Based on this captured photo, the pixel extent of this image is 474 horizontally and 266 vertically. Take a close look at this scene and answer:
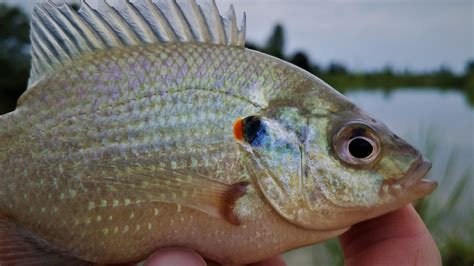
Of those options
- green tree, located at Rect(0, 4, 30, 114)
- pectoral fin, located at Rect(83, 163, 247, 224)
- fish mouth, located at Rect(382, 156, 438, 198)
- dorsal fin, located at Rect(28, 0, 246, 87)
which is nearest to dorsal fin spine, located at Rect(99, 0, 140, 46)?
dorsal fin, located at Rect(28, 0, 246, 87)

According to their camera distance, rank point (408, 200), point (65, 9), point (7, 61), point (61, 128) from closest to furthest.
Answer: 1. point (408, 200)
2. point (61, 128)
3. point (65, 9)
4. point (7, 61)

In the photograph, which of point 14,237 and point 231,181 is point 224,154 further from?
point 14,237

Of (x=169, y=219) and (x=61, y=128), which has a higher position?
(x=61, y=128)

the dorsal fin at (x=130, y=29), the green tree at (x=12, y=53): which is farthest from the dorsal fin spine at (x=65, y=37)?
the green tree at (x=12, y=53)

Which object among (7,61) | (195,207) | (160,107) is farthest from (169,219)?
(7,61)

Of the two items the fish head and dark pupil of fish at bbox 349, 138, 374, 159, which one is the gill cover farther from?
dark pupil of fish at bbox 349, 138, 374, 159

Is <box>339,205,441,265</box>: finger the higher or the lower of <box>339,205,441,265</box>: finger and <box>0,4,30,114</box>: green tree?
the higher
